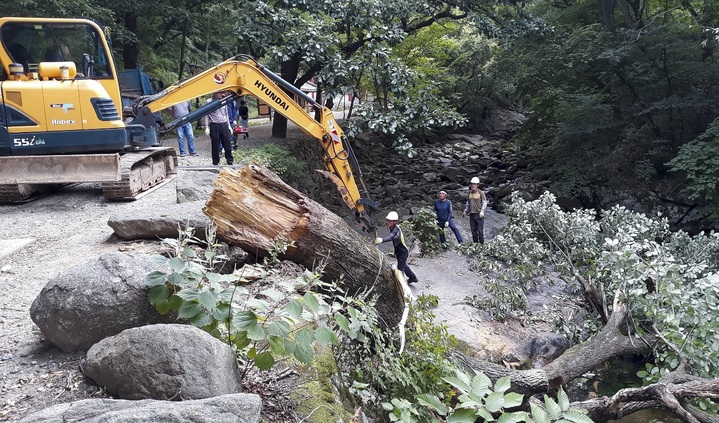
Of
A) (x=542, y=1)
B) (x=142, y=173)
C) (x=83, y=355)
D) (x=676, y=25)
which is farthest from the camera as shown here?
(x=542, y=1)

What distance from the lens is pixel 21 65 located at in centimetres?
941

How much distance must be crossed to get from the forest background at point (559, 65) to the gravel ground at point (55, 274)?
365 cm

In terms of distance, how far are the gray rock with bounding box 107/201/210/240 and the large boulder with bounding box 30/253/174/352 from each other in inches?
80.2

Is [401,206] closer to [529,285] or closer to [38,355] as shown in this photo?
[529,285]

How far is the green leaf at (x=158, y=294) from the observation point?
140 inches

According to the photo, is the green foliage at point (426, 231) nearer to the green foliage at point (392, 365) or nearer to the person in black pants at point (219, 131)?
the person in black pants at point (219, 131)

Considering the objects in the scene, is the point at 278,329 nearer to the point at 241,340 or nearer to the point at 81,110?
the point at 241,340

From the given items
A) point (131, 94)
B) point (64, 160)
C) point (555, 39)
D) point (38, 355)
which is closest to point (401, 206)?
point (555, 39)

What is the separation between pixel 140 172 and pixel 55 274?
415cm

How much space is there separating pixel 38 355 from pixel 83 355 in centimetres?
40

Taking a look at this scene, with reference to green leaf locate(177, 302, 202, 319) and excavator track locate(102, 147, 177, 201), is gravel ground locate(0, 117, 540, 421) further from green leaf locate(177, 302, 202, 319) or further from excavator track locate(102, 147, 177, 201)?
green leaf locate(177, 302, 202, 319)

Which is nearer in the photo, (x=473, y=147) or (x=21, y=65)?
(x=21, y=65)

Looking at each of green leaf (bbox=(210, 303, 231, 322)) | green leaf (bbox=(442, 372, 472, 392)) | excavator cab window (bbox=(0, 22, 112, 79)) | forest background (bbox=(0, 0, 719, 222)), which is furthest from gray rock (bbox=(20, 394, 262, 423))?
forest background (bbox=(0, 0, 719, 222))

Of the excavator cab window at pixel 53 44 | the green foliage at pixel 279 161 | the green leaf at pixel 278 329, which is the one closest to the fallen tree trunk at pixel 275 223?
the green leaf at pixel 278 329
